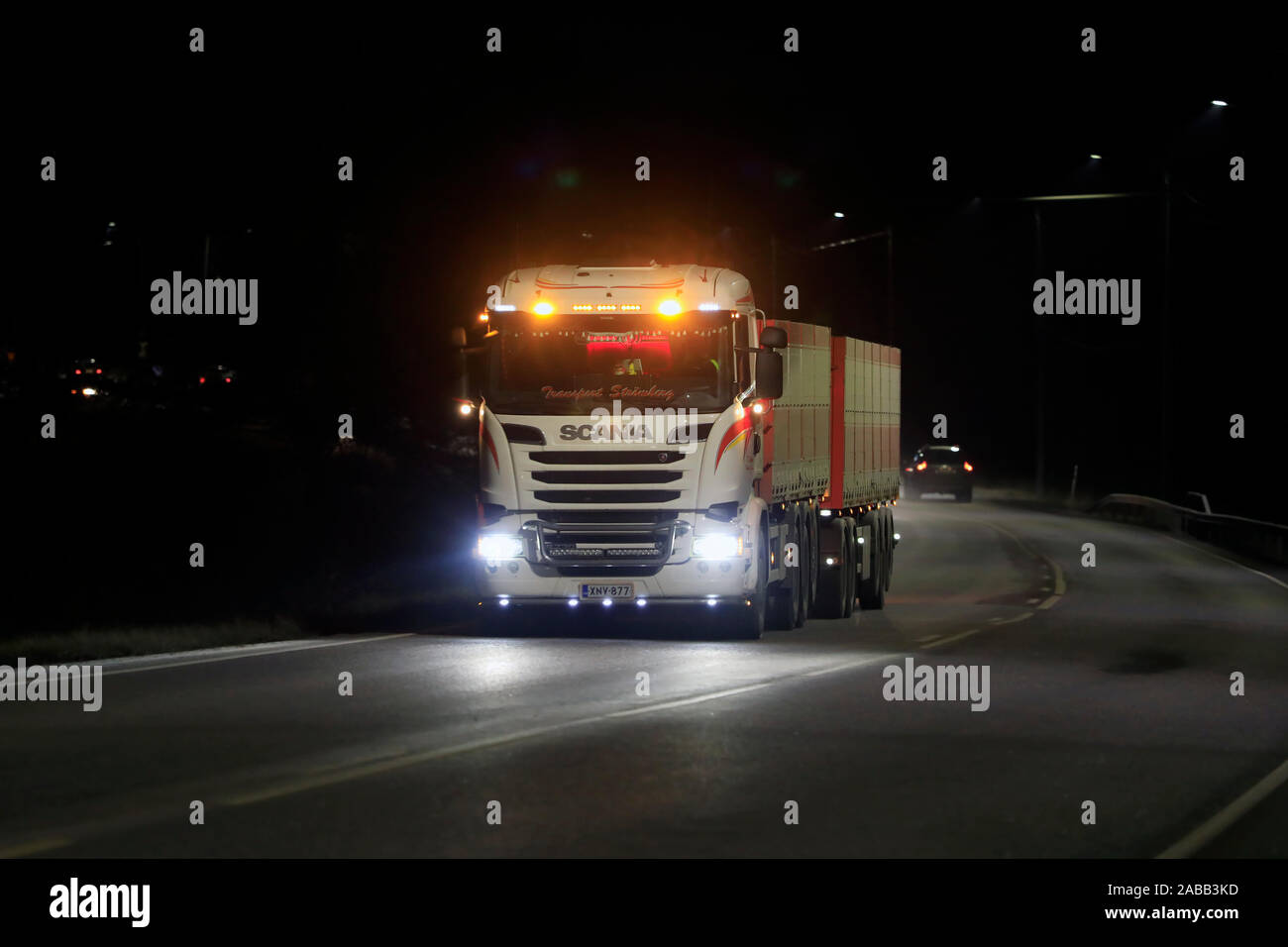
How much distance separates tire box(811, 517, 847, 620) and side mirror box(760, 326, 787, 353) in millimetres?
4175

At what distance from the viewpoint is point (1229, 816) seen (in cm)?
998

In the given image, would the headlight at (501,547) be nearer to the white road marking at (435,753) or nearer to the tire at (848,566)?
the white road marking at (435,753)

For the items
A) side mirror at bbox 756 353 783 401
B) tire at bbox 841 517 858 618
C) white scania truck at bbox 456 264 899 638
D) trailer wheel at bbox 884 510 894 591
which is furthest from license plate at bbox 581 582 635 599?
trailer wheel at bbox 884 510 894 591

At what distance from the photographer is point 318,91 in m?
36.2

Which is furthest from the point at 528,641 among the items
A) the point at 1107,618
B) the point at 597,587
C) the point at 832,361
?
the point at 1107,618

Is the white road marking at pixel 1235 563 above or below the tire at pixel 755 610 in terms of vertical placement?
below

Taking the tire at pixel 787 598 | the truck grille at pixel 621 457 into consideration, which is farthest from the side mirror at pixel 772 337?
the tire at pixel 787 598

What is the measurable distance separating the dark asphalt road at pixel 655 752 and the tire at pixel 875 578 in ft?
13.1

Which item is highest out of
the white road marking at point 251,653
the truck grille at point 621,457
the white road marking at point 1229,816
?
the truck grille at point 621,457

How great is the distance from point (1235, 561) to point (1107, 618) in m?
15.6

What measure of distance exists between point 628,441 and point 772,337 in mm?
1762

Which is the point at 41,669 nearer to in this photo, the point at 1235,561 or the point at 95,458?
the point at 95,458

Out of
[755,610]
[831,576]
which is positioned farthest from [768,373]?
[831,576]

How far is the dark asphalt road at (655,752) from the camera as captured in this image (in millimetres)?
9094
